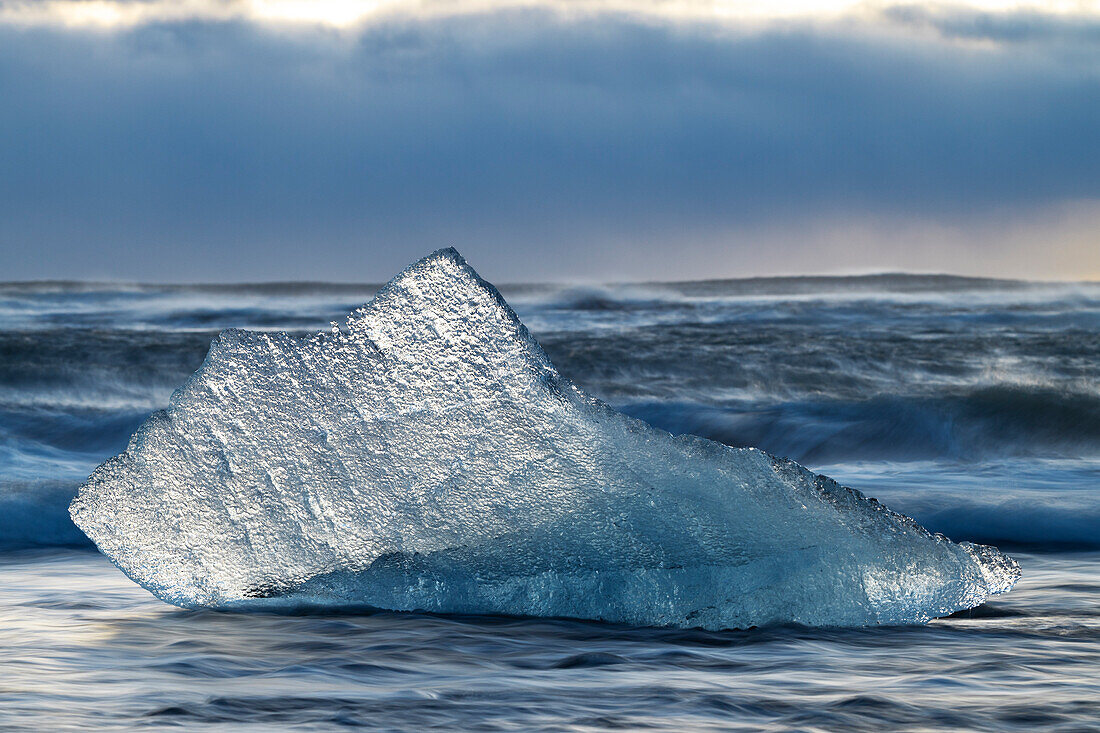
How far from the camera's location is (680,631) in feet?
10.0

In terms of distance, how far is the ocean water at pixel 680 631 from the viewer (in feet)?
7.69

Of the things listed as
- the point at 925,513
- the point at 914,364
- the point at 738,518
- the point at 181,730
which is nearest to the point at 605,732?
the point at 181,730

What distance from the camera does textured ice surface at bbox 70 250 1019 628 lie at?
303 cm

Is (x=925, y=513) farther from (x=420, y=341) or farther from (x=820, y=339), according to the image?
(x=820, y=339)

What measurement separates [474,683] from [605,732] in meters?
0.45

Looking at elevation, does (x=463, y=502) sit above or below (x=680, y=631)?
above

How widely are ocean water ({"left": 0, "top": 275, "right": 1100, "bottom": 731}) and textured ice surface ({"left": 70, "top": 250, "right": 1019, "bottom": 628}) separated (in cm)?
10

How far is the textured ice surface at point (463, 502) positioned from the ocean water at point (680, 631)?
4.1 inches

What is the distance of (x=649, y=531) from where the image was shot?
3080 mm

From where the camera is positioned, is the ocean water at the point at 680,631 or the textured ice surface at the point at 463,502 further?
the textured ice surface at the point at 463,502

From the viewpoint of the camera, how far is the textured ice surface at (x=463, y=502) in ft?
9.95

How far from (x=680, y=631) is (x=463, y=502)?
2.10 ft

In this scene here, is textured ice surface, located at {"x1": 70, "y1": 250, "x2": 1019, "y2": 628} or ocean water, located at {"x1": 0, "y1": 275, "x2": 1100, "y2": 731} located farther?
textured ice surface, located at {"x1": 70, "y1": 250, "x2": 1019, "y2": 628}

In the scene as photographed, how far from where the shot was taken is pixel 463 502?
122 inches
